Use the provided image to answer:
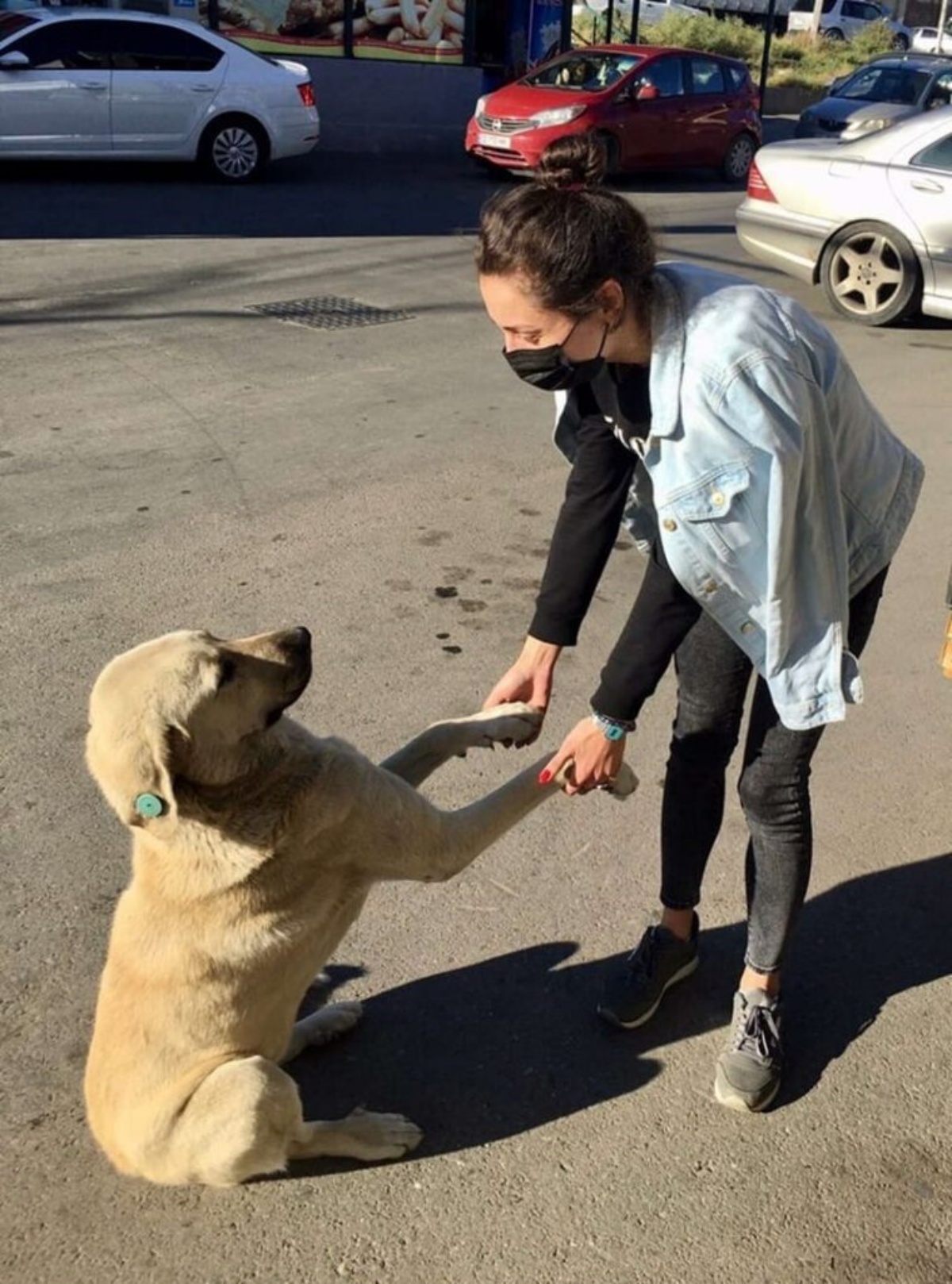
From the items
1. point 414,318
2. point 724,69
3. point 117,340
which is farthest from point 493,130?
point 117,340

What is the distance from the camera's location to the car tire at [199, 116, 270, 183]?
14.8 m

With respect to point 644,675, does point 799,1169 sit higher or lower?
lower

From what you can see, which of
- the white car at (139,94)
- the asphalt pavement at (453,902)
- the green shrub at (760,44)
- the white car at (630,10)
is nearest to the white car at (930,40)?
the green shrub at (760,44)

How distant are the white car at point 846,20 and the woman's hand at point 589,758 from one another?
46724 millimetres

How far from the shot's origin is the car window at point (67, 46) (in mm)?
13562

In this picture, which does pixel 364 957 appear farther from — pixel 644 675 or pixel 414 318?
pixel 414 318

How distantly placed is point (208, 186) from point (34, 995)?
1347 centimetres

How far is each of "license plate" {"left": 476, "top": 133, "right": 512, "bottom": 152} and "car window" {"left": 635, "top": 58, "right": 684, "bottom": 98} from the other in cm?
202

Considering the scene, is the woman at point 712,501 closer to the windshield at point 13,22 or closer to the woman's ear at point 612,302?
the woman's ear at point 612,302

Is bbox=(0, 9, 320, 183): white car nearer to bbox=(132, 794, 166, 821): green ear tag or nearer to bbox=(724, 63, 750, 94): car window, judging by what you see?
bbox=(724, 63, 750, 94): car window

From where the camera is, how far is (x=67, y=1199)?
2602mm

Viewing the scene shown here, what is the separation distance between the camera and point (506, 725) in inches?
119

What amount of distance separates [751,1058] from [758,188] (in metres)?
9.49

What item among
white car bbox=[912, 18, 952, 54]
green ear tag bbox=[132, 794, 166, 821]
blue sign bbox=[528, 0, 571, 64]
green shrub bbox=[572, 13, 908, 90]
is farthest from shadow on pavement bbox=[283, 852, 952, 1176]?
white car bbox=[912, 18, 952, 54]
